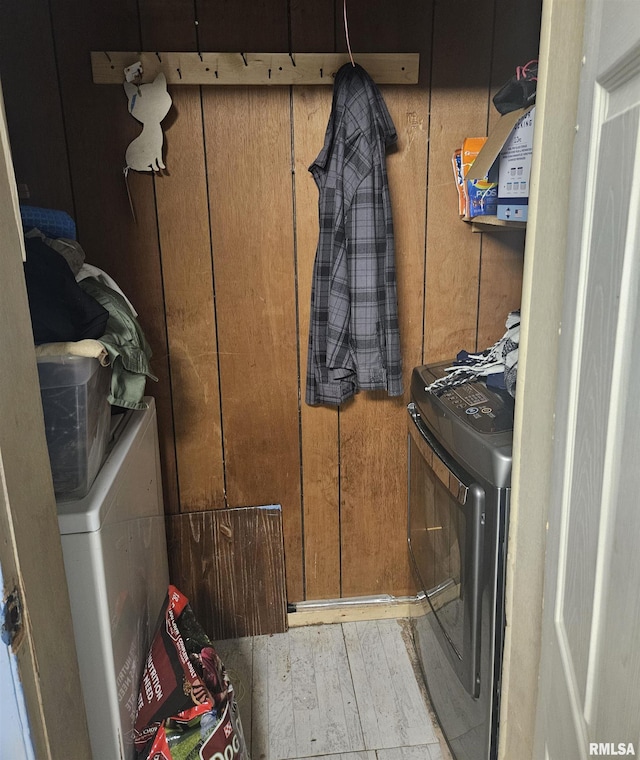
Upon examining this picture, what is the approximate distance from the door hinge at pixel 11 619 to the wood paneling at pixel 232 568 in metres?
1.23

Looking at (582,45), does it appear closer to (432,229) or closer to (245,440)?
(432,229)

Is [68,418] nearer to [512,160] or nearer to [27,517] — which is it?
[27,517]

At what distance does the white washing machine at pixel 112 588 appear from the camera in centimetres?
102

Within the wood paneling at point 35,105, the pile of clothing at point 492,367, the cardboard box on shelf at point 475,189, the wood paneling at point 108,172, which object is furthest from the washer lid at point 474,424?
the wood paneling at point 35,105

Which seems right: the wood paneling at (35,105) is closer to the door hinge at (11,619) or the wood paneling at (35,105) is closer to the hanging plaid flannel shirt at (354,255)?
the hanging plaid flannel shirt at (354,255)

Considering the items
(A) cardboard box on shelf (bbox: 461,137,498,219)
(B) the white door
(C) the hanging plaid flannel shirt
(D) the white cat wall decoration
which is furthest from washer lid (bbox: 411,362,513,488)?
(D) the white cat wall decoration

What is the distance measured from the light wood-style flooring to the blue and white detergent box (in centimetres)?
129

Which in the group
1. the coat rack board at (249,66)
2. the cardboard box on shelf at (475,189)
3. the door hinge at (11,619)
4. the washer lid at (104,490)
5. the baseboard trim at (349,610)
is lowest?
the baseboard trim at (349,610)

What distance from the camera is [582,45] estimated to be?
0.68m

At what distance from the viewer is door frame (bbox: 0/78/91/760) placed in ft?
2.02

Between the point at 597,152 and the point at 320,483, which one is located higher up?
the point at 597,152

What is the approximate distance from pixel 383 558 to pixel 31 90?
1.63 m

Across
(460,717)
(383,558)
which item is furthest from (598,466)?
(383,558)

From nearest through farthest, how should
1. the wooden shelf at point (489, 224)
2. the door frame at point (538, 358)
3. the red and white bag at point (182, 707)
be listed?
the door frame at point (538, 358)
the red and white bag at point (182, 707)
the wooden shelf at point (489, 224)
